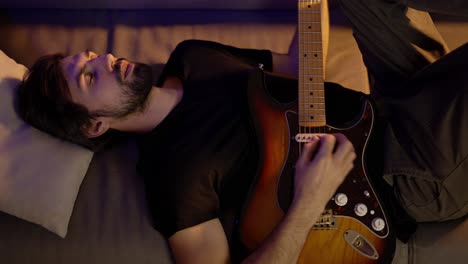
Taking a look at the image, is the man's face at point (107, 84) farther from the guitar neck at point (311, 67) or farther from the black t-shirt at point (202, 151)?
the guitar neck at point (311, 67)

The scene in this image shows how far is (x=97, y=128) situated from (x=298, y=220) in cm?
63

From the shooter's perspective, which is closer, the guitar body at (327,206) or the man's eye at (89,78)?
the guitar body at (327,206)

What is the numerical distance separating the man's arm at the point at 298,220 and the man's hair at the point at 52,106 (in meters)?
0.42

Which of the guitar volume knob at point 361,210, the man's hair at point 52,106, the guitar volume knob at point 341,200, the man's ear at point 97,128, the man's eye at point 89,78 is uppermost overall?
the man's eye at point 89,78

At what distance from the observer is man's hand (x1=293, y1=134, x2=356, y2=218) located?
120 centimetres

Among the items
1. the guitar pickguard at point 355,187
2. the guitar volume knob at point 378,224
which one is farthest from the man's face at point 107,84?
the guitar volume knob at point 378,224

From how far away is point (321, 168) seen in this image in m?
1.20

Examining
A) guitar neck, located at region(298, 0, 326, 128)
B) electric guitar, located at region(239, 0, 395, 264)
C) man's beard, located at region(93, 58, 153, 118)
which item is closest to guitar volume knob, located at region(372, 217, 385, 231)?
electric guitar, located at region(239, 0, 395, 264)

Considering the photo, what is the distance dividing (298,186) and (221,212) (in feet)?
0.75

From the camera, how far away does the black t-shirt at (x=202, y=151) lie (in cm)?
126

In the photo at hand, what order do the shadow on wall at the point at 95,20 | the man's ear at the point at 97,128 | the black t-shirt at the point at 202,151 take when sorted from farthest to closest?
1. the shadow on wall at the point at 95,20
2. the man's ear at the point at 97,128
3. the black t-shirt at the point at 202,151

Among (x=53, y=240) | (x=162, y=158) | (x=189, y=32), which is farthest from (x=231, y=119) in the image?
(x=53, y=240)

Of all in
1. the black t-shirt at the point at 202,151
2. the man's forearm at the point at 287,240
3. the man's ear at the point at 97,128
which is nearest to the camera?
the man's forearm at the point at 287,240

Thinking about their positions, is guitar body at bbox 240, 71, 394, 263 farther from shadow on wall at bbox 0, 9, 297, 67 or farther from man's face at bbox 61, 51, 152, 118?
shadow on wall at bbox 0, 9, 297, 67
